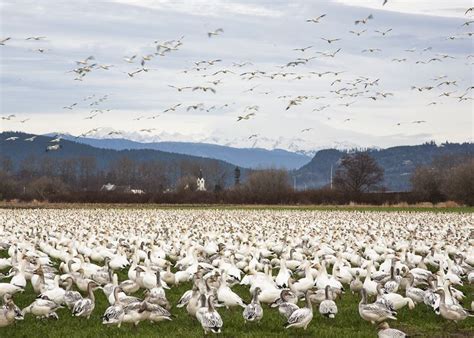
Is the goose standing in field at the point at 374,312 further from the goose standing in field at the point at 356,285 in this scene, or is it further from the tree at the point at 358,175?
the tree at the point at 358,175

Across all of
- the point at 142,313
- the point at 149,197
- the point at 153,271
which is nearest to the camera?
the point at 142,313

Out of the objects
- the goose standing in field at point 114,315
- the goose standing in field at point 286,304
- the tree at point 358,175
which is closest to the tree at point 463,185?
the tree at point 358,175

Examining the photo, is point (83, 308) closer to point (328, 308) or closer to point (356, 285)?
point (328, 308)

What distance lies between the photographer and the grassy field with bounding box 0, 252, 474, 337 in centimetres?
1185

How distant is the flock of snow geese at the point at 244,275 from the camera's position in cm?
1227

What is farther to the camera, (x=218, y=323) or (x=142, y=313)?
(x=142, y=313)

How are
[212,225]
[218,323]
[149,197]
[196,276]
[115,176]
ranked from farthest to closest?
[115,176] → [149,197] → [212,225] → [196,276] → [218,323]

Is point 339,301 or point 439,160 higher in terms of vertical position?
point 439,160

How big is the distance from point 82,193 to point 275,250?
168 ft

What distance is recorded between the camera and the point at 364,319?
41.7 ft

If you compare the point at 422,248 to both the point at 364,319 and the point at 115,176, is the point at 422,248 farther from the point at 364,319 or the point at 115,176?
the point at 115,176

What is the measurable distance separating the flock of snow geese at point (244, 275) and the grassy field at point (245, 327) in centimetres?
14

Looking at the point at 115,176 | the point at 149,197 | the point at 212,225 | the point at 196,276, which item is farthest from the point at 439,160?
the point at 196,276

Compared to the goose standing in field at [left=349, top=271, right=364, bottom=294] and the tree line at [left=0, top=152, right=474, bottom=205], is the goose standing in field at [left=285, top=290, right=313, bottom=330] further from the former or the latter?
the tree line at [left=0, top=152, right=474, bottom=205]
